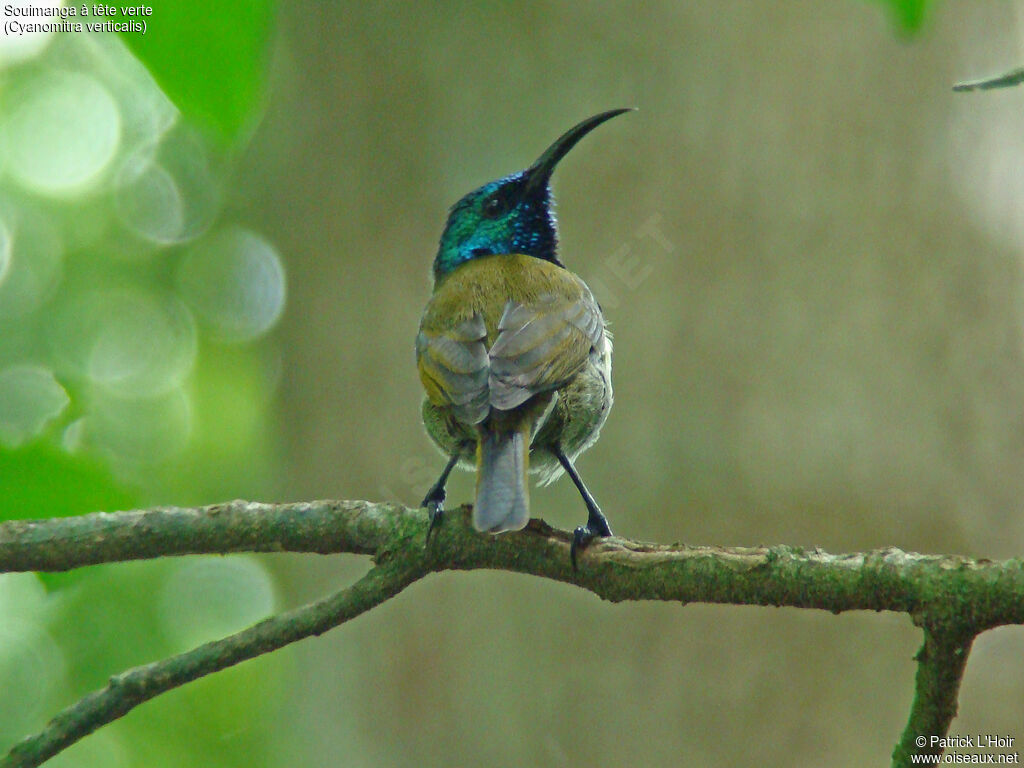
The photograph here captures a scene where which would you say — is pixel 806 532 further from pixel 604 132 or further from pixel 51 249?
pixel 51 249

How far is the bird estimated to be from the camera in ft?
10.1

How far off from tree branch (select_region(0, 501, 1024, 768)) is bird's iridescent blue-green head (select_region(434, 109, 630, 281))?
81.1 inches

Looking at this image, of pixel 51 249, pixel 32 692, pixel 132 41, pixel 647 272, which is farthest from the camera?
pixel 51 249

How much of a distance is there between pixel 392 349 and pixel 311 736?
2.01m

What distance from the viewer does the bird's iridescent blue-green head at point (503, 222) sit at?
4.36 metres

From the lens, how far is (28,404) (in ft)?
10.1

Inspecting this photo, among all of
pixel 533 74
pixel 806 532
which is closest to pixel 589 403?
pixel 806 532

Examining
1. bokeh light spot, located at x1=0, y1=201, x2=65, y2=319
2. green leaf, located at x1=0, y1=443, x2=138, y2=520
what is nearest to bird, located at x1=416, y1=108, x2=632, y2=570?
green leaf, located at x1=0, y1=443, x2=138, y2=520

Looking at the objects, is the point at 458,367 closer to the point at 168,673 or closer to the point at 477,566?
the point at 477,566

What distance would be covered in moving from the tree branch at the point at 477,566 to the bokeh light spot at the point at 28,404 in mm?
237

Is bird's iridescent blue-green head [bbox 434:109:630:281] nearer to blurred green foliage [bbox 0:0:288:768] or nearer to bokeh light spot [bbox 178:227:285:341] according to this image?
blurred green foliage [bbox 0:0:288:768]

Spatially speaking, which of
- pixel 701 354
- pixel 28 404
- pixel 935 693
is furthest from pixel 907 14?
pixel 701 354

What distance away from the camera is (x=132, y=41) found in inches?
66.9

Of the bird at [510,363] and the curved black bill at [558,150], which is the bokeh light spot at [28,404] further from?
the curved black bill at [558,150]
